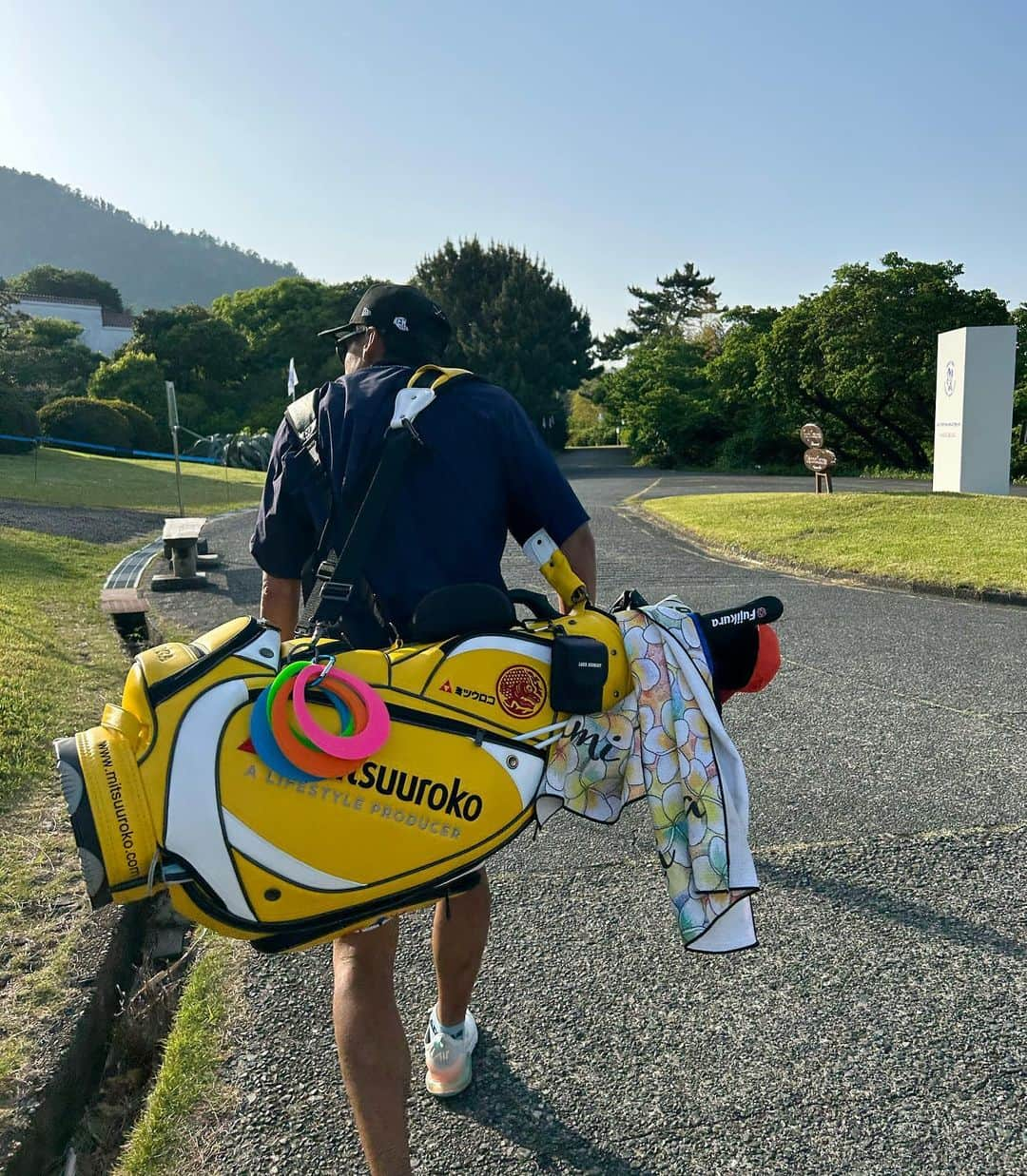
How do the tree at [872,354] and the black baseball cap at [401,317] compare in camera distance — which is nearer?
the black baseball cap at [401,317]

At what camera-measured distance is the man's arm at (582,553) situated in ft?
6.92

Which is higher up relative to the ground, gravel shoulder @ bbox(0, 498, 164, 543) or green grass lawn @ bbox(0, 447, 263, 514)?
green grass lawn @ bbox(0, 447, 263, 514)

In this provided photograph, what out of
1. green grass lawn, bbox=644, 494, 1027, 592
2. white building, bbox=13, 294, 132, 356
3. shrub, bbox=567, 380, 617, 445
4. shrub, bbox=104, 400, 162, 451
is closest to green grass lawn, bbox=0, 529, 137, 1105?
green grass lawn, bbox=644, 494, 1027, 592

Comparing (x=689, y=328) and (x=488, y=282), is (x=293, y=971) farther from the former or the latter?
(x=689, y=328)

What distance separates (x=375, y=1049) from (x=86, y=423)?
3275 cm

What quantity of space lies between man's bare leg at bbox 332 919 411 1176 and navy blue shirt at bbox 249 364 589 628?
2.18 feet

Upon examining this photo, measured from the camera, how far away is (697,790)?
1.68 metres

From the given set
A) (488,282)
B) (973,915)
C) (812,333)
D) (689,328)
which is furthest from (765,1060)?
(689,328)

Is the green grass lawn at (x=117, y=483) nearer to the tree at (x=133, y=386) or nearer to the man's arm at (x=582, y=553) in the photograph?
the tree at (x=133, y=386)

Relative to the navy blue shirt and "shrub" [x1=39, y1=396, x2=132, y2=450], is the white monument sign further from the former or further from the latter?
"shrub" [x1=39, y1=396, x2=132, y2=450]

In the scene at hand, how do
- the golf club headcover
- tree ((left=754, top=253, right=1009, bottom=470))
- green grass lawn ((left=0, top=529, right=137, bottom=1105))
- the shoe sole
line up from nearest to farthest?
the golf club headcover, the shoe sole, green grass lawn ((left=0, top=529, right=137, bottom=1105)), tree ((left=754, top=253, right=1009, bottom=470))

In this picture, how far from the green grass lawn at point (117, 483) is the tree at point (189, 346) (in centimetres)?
1630

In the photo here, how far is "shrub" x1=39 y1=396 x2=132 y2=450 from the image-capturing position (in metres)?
30.4

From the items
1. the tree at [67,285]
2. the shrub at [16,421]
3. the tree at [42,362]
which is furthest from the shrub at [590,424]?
the tree at [67,285]
